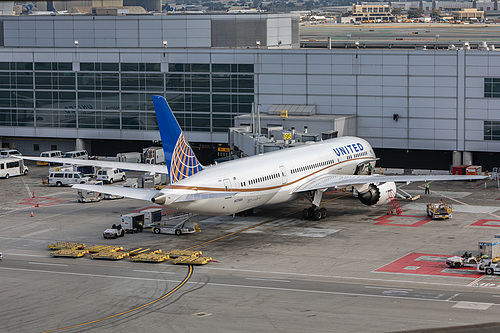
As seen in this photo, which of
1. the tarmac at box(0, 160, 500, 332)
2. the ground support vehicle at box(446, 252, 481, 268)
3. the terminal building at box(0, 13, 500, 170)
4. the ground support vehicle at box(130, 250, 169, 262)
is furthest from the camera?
the terminal building at box(0, 13, 500, 170)

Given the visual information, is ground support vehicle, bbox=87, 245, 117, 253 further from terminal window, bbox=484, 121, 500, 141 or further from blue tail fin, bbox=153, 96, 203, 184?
terminal window, bbox=484, 121, 500, 141

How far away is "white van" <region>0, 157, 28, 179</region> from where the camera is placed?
98.9 m

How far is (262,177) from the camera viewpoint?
67000 millimetres

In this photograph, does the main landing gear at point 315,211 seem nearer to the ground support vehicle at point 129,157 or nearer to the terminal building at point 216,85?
the terminal building at point 216,85

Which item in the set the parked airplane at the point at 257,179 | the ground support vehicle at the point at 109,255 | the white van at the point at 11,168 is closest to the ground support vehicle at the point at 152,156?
the white van at the point at 11,168

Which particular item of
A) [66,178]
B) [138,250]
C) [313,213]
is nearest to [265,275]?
[138,250]

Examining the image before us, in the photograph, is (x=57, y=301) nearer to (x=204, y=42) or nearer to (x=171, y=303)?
(x=171, y=303)

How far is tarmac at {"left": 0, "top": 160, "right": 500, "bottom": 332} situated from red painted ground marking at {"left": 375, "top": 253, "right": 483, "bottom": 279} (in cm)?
13

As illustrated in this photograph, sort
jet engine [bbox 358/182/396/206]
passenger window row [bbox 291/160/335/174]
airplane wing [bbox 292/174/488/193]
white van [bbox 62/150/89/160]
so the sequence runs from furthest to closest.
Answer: white van [bbox 62/150/89/160] < jet engine [bbox 358/182/396/206] < passenger window row [bbox 291/160/335/174] < airplane wing [bbox 292/174/488/193]

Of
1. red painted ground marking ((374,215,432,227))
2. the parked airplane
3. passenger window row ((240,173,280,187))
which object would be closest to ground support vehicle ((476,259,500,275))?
the parked airplane

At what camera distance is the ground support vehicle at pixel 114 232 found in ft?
213

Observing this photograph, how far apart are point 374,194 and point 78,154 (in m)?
50.6

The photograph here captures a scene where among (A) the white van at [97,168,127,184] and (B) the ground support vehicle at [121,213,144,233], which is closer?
(B) the ground support vehicle at [121,213,144,233]

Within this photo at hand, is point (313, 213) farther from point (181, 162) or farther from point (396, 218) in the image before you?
point (181, 162)
